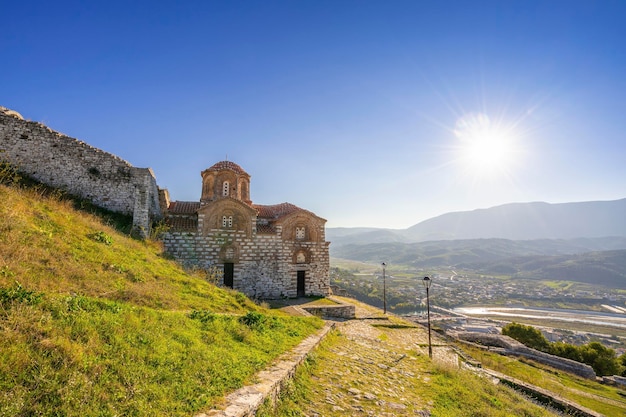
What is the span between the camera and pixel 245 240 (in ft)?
70.6

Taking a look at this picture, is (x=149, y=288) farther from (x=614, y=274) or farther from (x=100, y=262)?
(x=614, y=274)

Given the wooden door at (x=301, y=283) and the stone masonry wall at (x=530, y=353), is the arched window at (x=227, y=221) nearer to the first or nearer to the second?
the wooden door at (x=301, y=283)

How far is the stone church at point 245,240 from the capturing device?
810 inches

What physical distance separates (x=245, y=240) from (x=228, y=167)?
654 centimetres

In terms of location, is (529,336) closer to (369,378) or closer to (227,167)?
(369,378)

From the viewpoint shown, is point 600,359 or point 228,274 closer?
point 600,359

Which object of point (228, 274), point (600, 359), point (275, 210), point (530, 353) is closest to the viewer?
point (530, 353)

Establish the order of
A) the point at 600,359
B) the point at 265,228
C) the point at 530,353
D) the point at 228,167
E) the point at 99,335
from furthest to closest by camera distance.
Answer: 1. the point at 228,167
2. the point at 265,228
3. the point at 600,359
4. the point at 530,353
5. the point at 99,335

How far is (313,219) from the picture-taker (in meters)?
24.1

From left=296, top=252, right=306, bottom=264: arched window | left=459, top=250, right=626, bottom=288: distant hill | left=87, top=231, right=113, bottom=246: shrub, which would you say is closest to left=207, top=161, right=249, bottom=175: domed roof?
left=296, top=252, right=306, bottom=264: arched window

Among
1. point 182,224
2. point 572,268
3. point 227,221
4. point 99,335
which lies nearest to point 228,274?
point 227,221

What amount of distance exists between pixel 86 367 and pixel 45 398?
635 mm

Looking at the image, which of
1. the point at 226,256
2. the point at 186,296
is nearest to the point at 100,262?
the point at 186,296

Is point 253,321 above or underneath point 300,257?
underneath
